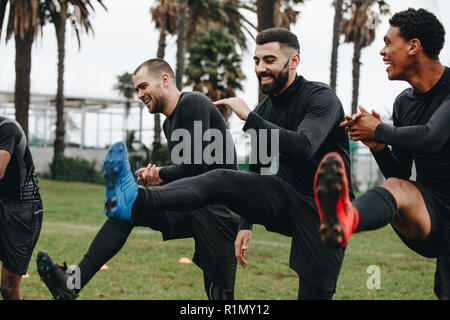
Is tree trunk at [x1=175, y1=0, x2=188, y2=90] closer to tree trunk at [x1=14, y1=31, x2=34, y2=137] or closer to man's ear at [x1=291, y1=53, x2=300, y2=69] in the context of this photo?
tree trunk at [x1=14, y1=31, x2=34, y2=137]

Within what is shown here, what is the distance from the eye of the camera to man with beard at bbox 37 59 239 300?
163 inches

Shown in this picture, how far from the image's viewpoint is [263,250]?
11477 millimetres

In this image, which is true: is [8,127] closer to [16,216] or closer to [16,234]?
[16,216]

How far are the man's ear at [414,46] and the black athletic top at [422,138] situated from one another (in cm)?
24

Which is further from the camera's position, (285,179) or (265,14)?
(265,14)

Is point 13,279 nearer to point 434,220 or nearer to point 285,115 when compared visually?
point 285,115

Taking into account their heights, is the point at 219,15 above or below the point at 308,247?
above

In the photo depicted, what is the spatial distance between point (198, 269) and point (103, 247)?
538cm

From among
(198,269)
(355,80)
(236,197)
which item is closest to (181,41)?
(198,269)

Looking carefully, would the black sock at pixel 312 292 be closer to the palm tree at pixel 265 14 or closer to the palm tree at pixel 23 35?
the palm tree at pixel 265 14

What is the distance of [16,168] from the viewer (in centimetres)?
479

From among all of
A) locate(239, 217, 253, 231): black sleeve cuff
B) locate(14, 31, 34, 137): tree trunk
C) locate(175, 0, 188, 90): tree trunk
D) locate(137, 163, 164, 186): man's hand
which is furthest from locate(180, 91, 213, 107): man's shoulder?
locate(14, 31, 34, 137): tree trunk

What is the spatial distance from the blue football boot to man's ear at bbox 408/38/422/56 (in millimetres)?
1889

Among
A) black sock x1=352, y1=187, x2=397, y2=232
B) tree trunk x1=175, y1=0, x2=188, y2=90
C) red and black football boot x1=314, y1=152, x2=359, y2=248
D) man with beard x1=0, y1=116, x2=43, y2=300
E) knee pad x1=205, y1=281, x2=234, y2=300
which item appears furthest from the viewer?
tree trunk x1=175, y1=0, x2=188, y2=90
